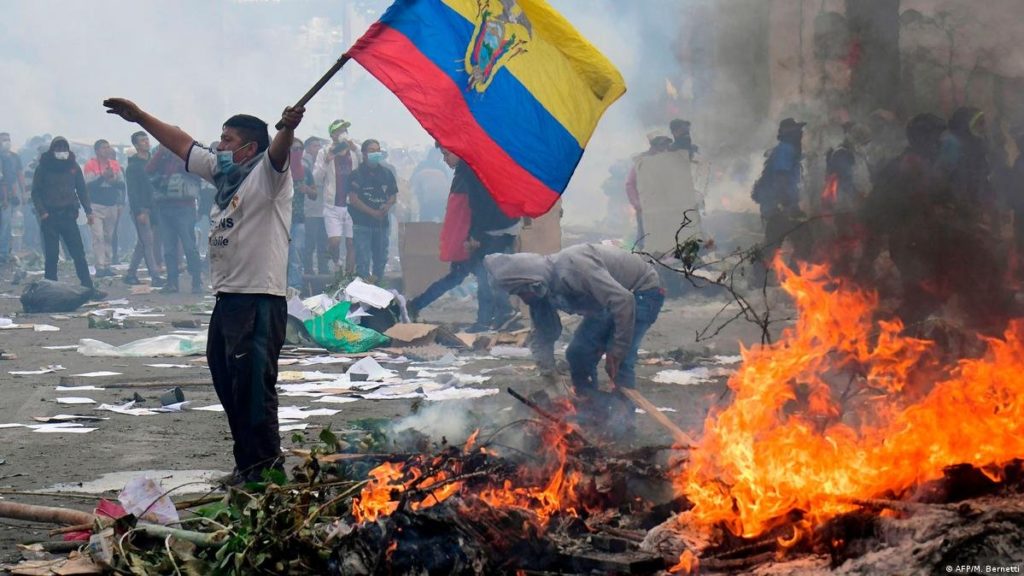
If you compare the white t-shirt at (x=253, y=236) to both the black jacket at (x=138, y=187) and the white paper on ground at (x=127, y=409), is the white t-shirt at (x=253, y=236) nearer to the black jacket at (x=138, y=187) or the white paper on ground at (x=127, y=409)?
the white paper on ground at (x=127, y=409)

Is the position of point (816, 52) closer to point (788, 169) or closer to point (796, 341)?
point (788, 169)

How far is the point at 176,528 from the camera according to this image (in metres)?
4.54

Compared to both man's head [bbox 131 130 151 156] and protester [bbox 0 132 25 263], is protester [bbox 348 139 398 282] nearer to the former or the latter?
man's head [bbox 131 130 151 156]

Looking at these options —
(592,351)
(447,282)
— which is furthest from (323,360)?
(592,351)

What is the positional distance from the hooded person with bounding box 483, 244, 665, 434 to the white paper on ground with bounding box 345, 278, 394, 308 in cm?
452

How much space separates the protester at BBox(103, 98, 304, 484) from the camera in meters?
5.58

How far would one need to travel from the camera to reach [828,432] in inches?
201

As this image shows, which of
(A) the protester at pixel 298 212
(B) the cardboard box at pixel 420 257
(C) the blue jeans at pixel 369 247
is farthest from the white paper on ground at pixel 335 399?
(A) the protester at pixel 298 212

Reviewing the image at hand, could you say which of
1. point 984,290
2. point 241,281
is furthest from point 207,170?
point 984,290

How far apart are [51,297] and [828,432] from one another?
13.1 m

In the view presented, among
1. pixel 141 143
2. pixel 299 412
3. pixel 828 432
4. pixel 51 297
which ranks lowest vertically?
pixel 299 412

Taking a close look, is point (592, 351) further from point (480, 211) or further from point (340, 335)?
point (480, 211)

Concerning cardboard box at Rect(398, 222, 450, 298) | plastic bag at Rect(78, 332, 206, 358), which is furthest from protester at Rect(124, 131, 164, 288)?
plastic bag at Rect(78, 332, 206, 358)

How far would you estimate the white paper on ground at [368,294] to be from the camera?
12.3 meters
